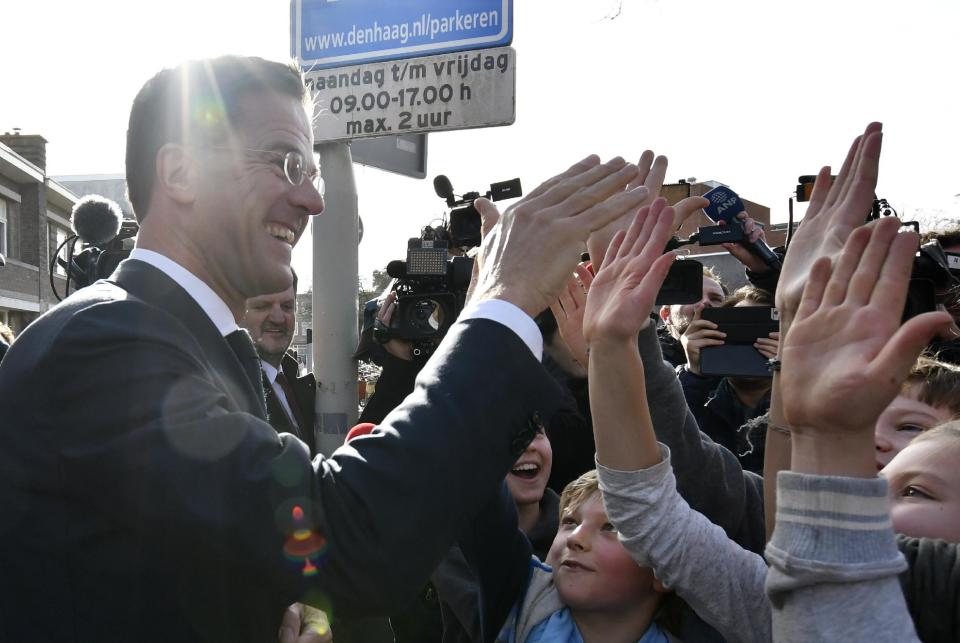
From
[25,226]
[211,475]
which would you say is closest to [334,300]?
[211,475]

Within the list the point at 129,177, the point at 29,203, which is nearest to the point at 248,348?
the point at 129,177

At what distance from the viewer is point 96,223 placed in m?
3.99

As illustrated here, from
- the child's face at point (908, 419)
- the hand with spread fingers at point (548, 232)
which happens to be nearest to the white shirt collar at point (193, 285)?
the hand with spread fingers at point (548, 232)

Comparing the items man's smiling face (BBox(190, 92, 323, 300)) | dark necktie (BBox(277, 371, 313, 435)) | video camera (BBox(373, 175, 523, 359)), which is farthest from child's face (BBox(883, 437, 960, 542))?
dark necktie (BBox(277, 371, 313, 435))

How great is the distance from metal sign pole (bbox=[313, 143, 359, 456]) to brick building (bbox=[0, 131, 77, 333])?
20.2 meters

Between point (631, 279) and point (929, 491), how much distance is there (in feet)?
2.30

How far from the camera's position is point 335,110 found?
3.28 m

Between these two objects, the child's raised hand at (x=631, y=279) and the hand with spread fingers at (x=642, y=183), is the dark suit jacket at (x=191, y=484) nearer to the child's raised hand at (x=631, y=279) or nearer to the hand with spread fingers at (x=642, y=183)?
the child's raised hand at (x=631, y=279)

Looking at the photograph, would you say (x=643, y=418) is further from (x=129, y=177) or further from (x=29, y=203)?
(x=29, y=203)

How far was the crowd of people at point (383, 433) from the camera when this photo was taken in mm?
981

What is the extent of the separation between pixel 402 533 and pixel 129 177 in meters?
0.93

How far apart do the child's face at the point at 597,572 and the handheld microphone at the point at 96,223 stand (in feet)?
9.50

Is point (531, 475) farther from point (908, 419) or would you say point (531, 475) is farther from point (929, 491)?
point (929, 491)

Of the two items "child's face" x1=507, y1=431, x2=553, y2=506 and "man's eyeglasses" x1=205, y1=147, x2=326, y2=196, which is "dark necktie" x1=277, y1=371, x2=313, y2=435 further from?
"man's eyeglasses" x1=205, y1=147, x2=326, y2=196
